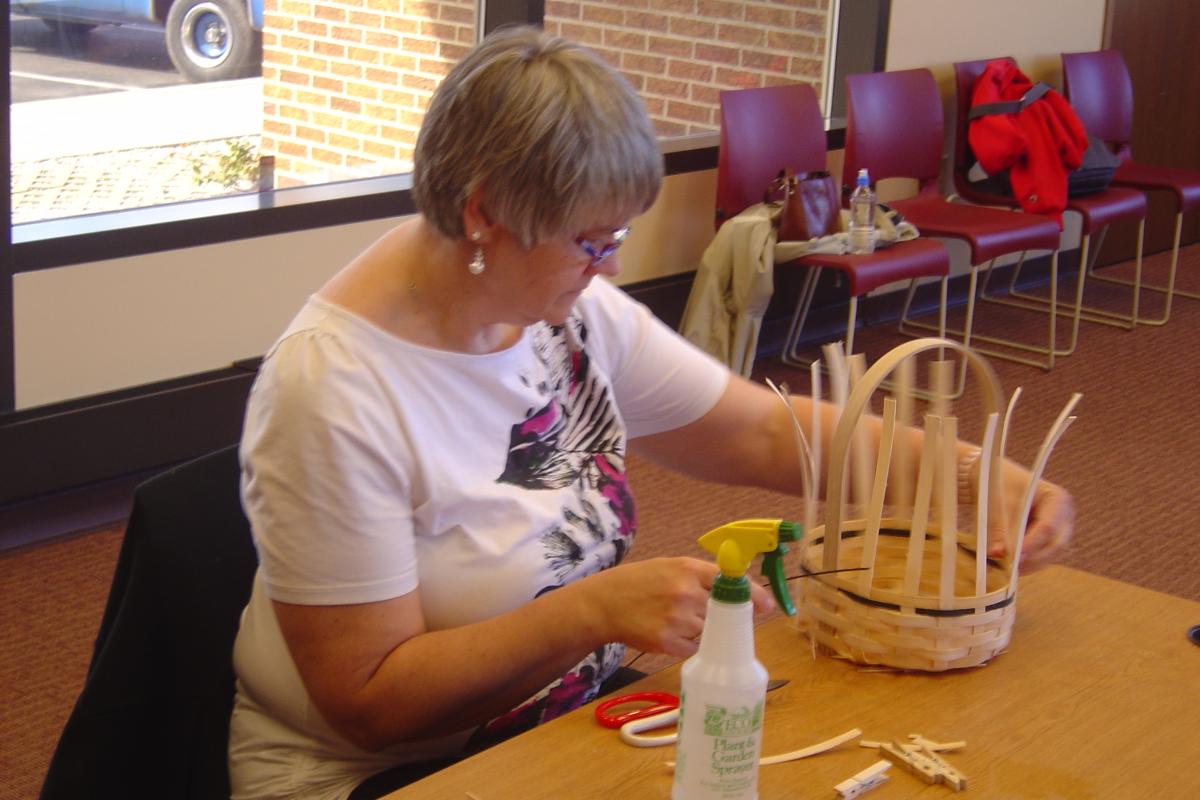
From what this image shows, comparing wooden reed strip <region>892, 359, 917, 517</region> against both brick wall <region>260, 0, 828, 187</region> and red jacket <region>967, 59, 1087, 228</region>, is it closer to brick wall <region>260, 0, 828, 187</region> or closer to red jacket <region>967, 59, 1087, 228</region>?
brick wall <region>260, 0, 828, 187</region>

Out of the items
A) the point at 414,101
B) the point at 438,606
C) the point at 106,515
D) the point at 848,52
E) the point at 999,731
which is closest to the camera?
the point at 999,731

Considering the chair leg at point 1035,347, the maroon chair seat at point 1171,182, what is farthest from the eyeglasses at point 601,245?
the maroon chair seat at point 1171,182

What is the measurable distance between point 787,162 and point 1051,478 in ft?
4.18

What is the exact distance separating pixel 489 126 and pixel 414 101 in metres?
2.79

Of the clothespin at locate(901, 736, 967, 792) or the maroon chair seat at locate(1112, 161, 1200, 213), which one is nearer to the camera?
the clothespin at locate(901, 736, 967, 792)

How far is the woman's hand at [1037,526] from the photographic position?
55.1 inches

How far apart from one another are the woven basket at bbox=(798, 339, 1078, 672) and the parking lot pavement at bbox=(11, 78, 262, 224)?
2426mm

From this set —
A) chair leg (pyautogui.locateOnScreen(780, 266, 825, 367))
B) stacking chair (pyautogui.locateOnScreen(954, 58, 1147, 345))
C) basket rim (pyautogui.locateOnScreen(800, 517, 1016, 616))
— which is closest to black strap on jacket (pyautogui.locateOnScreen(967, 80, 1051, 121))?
stacking chair (pyautogui.locateOnScreen(954, 58, 1147, 345))

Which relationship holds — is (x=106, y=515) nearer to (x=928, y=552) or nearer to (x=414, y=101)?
(x=414, y=101)

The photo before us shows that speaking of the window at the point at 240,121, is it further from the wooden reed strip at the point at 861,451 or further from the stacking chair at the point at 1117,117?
the wooden reed strip at the point at 861,451

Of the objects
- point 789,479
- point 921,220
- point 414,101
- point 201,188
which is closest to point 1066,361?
point 921,220

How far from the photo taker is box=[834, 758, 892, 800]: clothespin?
3.60 feet

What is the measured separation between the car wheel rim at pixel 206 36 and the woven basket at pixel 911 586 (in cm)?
262

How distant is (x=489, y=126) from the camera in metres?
1.27
